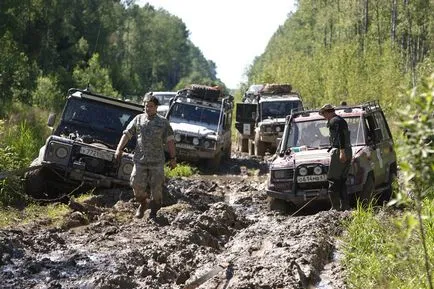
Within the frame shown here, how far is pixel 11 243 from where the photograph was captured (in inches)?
266

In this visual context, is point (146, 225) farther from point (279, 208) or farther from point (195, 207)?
point (279, 208)

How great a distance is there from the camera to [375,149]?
1054 centimetres

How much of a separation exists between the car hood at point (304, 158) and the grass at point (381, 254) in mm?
1590

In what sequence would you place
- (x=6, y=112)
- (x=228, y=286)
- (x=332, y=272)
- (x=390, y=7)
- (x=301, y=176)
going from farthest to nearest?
1. (x=390, y=7)
2. (x=6, y=112)
3. (x=301, y=176)
4. (x=332, y=272)
5. (x=228, y=286)

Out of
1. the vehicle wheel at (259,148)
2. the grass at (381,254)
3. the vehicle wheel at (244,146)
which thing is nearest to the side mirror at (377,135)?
the grass at (381,254)

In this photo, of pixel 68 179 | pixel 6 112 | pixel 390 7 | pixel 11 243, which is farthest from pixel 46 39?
pixel 11 243

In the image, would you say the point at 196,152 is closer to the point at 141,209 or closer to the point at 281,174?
the point at 281,174

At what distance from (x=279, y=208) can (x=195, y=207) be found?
1326 millimetres

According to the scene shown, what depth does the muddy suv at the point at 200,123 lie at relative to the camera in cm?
1617

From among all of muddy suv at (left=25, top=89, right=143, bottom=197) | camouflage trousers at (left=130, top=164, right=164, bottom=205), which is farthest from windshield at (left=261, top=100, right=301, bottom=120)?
camouflage trousers at (left=130, top=164, right=164, bottom=205)

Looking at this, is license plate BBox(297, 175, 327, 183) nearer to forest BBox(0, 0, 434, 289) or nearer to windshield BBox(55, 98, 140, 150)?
forest BBox(0, 0, 434, 289)

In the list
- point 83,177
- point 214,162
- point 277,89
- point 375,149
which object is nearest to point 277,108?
point 277,89

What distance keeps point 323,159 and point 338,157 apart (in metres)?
0.48

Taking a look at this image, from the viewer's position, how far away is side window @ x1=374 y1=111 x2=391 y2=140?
11.4 m
